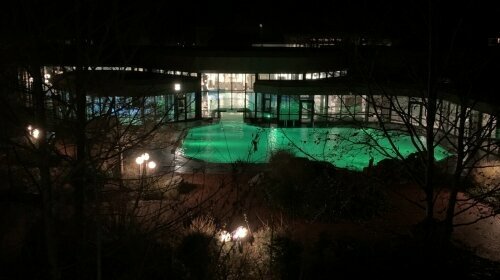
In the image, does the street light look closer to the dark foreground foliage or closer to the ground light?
the ground light

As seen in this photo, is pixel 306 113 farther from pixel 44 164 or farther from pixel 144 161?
pixel 44 164

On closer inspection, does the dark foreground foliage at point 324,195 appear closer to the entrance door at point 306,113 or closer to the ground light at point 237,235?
the ground light at point 237,235

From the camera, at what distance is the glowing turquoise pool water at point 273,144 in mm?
18078

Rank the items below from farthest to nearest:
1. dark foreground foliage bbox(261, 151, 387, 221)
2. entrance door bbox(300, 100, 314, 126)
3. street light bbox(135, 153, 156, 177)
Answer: entrance door bbox(300, 100, 314, 126) → dark foreground foliage bbox(261, 151, 387, 221) → street light bbox(135, 153, 156, 177)

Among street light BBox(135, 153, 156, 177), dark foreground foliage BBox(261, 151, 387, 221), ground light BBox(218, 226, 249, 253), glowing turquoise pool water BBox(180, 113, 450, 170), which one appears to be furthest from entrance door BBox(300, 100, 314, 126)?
ground light BBox(218, 226, 249, 253)

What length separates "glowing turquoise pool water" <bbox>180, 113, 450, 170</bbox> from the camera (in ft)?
59.3

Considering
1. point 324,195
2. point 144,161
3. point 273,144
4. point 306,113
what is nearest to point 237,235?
point 144,161

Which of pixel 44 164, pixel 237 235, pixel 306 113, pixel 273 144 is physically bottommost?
pixel 273 144

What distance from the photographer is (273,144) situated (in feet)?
68.2

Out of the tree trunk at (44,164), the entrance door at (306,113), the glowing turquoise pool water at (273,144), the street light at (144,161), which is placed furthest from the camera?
the entrance door at (306,113)

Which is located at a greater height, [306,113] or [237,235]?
[306,113]

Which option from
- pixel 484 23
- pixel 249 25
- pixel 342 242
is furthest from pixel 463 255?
pixel 249 25

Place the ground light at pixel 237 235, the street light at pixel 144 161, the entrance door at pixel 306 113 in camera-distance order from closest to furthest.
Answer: the ground light at pixel 237 235 < the street light at pixel 144 161 < the entrance door at pixel 306 113

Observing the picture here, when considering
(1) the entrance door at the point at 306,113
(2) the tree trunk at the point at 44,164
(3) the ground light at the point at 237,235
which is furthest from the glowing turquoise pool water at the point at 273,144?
(2) the tree trunk at the point at 44,164
